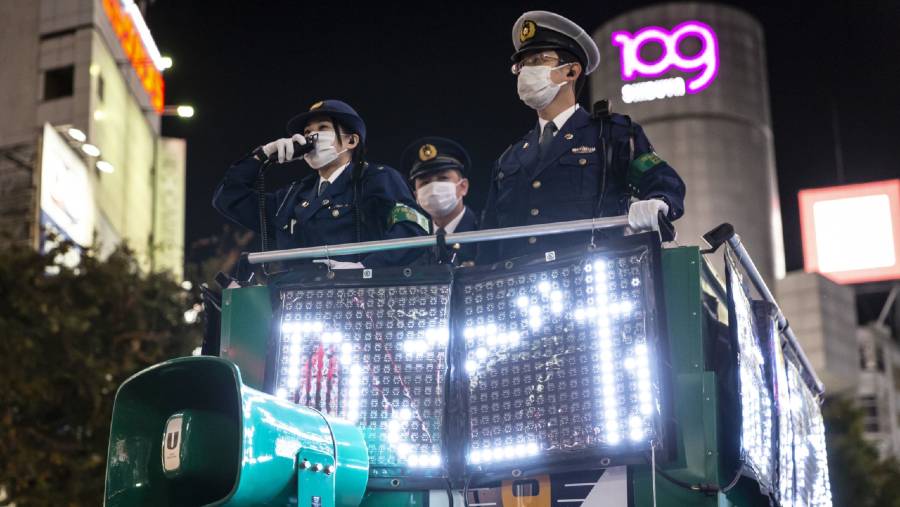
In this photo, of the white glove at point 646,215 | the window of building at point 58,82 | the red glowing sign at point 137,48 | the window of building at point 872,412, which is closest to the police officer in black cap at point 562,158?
the white glove at point 646,215

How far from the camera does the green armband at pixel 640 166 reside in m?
5.63

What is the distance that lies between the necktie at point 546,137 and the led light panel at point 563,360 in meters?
0.95

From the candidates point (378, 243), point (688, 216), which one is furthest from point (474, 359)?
point (688, 216)

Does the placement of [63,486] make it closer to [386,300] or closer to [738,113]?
[386,300]

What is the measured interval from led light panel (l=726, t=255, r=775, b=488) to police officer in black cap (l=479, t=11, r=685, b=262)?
1.56 ft

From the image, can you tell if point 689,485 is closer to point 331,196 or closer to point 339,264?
point 339,264

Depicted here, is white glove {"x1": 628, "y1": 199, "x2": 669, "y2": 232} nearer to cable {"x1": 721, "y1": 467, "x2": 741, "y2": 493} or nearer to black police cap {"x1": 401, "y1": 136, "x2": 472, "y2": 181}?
cable {"x1": 721, "y1": 467, "x2": 741, "y2": 493}

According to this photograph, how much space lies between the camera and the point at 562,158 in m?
5.91

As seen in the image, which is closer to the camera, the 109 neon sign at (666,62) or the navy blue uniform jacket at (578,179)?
the navy blue uniform jacket at (578,179)

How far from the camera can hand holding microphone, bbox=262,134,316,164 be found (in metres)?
6.02

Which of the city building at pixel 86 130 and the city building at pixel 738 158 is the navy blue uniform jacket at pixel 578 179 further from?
the city building at pixel 738 158

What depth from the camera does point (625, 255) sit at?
5.01 m

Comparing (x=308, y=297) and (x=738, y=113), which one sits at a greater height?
(x=738, y=113)

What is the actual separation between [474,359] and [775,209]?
69.8 meters
